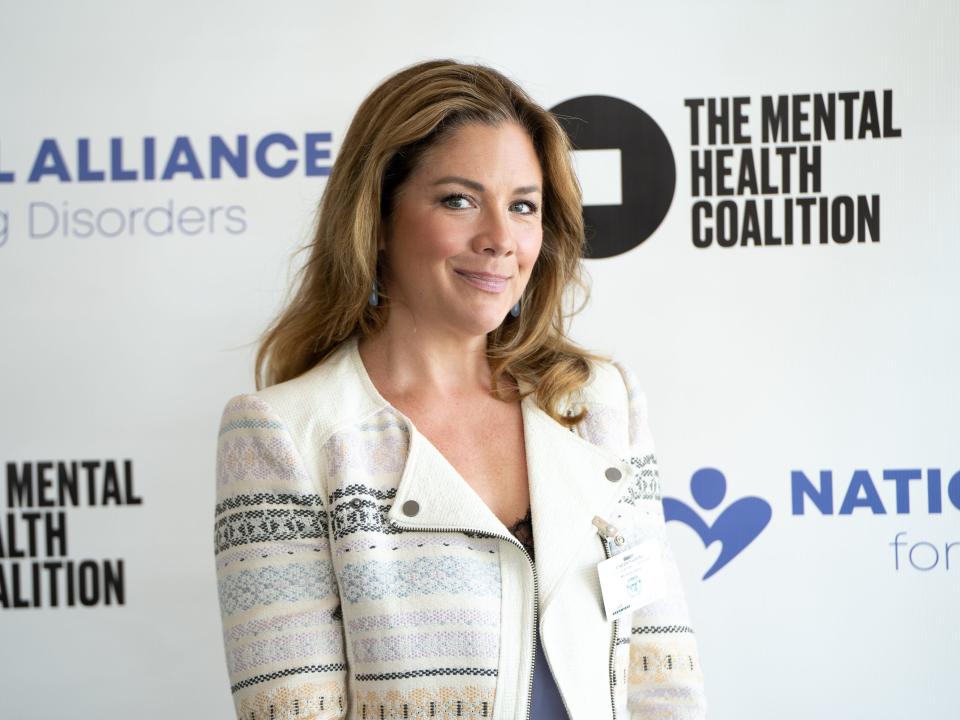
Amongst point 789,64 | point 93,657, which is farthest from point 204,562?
point 789,64

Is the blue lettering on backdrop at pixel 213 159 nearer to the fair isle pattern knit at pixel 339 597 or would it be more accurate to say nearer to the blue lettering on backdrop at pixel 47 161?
the blue lettering on backdrop at pixel 47 161

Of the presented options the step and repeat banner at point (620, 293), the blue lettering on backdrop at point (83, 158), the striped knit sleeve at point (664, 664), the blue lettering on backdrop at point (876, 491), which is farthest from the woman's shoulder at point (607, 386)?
the blue lettering on backdrop at point (83, 158)

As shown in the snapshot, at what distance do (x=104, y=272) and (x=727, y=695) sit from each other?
75.4 inches

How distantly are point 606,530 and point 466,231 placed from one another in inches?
19.4

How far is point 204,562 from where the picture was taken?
2.56 meters

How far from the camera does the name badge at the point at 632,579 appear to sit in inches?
56.9

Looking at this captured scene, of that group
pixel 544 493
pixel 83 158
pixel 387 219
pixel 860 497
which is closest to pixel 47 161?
pixel 83 158

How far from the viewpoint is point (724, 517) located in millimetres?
2541

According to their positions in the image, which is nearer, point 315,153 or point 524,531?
point 524,531

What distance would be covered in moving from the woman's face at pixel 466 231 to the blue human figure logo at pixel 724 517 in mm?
1172

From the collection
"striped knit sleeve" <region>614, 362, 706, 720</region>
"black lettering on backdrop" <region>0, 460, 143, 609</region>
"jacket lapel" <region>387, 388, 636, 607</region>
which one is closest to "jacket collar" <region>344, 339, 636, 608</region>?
"jacket lapel" <region>387, 388, 636, 607</region>

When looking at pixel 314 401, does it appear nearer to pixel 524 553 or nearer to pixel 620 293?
pixel 524 553

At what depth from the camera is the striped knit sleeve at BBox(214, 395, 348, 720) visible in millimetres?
1365

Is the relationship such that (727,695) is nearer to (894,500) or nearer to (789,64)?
(894,500)
